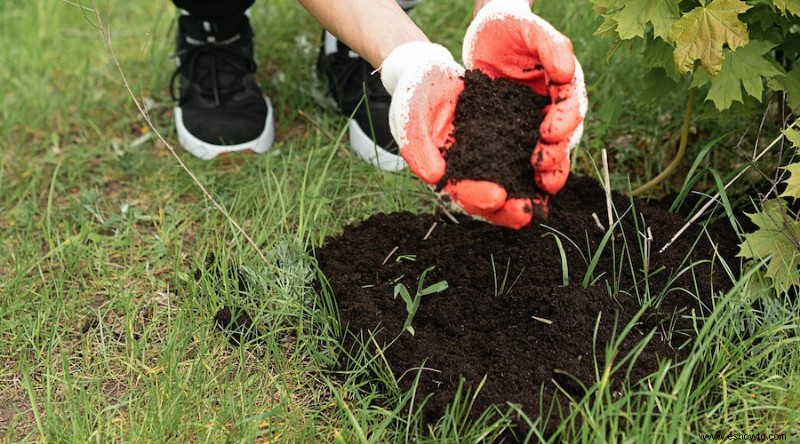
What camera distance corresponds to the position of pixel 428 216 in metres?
2.32

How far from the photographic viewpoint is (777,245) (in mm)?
1926

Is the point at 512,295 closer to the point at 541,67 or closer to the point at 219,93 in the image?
the point at 541,67

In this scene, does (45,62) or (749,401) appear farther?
(45,62)

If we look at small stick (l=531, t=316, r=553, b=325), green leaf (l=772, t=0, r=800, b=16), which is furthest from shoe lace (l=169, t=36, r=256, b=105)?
green leaf (l=772, t=0, r=800, b=16)

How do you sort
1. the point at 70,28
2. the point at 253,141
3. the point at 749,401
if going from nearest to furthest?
the point at 749,401 → the point at 253,141 → the point at 70,28

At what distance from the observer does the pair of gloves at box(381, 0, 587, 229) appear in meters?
1.71

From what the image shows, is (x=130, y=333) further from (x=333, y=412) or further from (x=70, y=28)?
(x=70, y=28)

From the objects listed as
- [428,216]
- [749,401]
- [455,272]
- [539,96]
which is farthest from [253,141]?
[749,401]

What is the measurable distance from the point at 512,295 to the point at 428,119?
465mm

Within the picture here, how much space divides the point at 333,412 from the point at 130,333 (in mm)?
565

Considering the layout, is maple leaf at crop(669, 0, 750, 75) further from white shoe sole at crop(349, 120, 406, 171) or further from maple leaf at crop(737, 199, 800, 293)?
white shoe sole at crop(349, 120, 406, 171)

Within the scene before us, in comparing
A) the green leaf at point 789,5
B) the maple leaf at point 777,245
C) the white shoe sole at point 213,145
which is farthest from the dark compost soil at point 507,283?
the white shoe sole at point 213,145

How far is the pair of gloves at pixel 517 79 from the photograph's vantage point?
1.71m

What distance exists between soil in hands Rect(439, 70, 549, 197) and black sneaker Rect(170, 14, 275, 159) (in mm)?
1176
